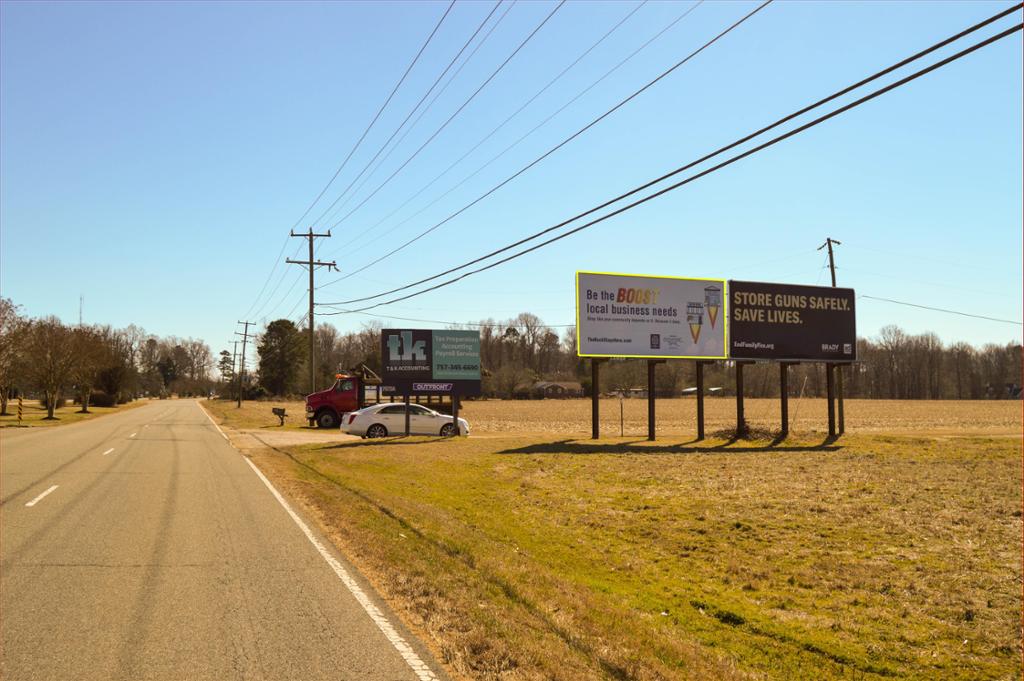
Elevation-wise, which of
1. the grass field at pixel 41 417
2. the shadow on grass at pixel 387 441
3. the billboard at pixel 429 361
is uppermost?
the billboard at pixel 429 361

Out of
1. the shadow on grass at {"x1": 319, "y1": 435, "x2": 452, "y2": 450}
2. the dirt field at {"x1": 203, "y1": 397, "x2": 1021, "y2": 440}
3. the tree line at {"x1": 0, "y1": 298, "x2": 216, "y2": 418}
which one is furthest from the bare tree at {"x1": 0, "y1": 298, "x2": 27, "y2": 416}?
the shadow on grass at {"x1": 319, "y1": 435, "x2": 452, "y2": 450}

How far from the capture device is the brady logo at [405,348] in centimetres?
3066

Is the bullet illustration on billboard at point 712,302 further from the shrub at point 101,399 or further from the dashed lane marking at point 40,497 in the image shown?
the shrub at point 101,399

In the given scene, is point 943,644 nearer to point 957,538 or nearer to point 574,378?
point 957,538

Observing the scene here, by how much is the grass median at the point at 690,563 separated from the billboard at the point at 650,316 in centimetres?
997

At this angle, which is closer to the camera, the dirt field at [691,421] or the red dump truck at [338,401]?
the red dump truck at [338,401]

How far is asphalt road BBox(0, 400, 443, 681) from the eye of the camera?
5.45 meters

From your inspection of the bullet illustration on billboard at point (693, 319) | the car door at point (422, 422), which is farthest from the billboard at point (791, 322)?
the car door at point (422, 422)

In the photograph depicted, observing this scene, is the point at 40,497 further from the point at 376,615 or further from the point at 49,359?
the point at 49,359

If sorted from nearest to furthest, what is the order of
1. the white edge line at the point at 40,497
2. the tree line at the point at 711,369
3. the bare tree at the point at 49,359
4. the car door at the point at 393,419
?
A: 1. the white edge line at the point at 40,497
2. the car door at the point at 393,419
3. the bare tree at the point at 49,359
4. the tree line at the point at 711,369

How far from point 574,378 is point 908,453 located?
411 feet

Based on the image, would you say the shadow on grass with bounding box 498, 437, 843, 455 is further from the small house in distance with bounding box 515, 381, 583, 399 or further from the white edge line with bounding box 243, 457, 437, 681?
the small house in distance with bounding box 515, 381, 583, 399

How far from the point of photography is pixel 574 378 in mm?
152375

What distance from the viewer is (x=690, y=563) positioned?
11.1 metres
